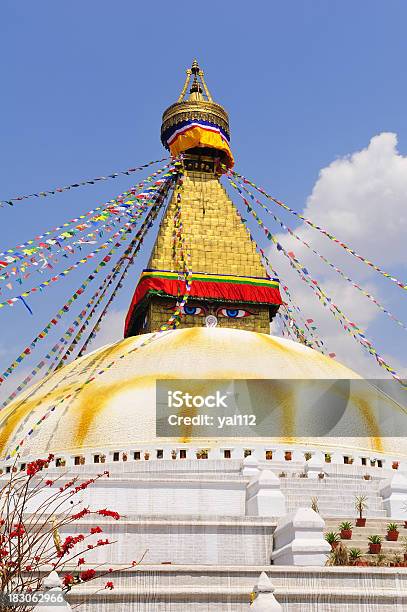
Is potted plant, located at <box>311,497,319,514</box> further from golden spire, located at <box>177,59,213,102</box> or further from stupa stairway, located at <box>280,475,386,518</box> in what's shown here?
golden spire, located at <box>177,59,213,102</box>

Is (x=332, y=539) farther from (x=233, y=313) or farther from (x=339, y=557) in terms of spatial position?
(x=233, y=313)

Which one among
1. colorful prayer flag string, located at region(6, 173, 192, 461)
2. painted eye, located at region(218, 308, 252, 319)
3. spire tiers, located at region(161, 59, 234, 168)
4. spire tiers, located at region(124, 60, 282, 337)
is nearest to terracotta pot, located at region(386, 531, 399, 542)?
colorful prayer flag string, located at region(6, 173, 192, 461)

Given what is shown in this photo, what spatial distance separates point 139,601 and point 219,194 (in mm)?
19601

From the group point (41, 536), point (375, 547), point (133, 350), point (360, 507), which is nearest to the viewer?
point (41, 536)

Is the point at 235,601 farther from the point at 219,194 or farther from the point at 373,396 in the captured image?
the point at 219,194

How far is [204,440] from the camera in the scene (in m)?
16.4

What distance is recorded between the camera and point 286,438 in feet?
54.6

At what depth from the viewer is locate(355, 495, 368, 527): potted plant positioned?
11.6 metres

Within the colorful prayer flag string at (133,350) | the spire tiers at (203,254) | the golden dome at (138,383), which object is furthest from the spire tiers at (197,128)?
the golden dome at (138,383)

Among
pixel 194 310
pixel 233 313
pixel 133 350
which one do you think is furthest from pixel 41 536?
pixel 233 313

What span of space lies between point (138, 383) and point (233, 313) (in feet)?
23.1

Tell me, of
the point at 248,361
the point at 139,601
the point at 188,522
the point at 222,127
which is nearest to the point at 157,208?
the point at 222,127

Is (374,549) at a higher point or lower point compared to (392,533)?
lower

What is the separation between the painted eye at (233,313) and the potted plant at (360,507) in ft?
36.1
